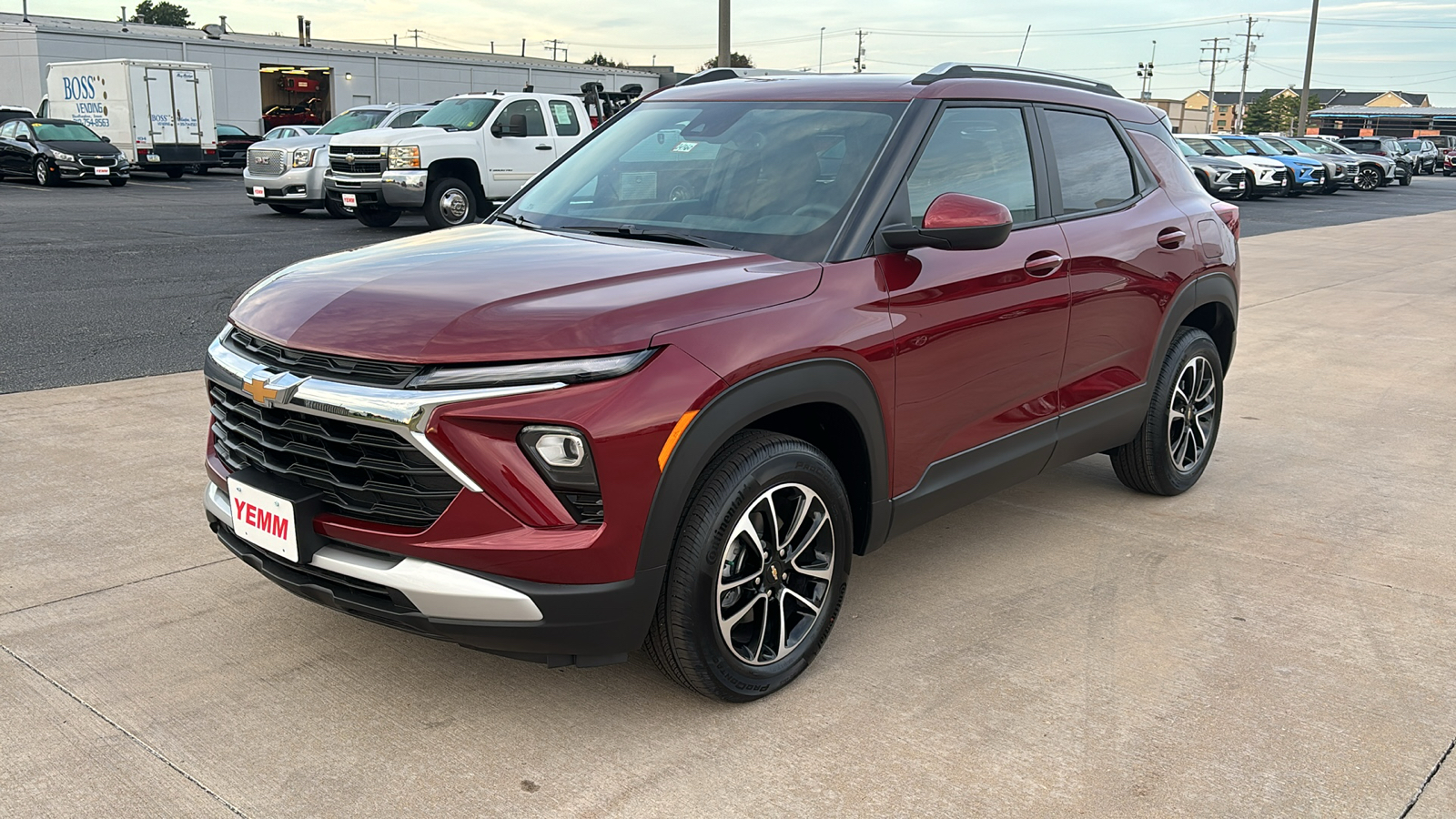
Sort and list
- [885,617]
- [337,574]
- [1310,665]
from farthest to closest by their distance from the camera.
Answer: [885,617], [1310,665], [337,574]

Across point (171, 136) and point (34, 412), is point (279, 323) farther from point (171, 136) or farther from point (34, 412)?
point (171, 136)

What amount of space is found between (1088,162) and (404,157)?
13.2 m

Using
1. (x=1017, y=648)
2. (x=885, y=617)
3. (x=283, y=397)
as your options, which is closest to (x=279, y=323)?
(x=283, y=397)

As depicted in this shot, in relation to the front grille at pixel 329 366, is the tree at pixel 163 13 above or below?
above

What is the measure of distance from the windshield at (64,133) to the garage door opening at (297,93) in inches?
883

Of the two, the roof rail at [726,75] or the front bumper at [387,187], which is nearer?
the roof rail at [726,75]

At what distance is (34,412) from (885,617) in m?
4.68

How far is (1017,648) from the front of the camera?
3.70 metres

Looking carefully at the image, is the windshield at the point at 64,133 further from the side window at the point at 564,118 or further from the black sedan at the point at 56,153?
the side window at the point at 564,118

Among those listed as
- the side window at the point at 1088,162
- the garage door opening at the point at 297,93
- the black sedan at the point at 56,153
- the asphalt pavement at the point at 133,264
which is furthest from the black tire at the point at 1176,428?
the garage door opening at the point at 297,93

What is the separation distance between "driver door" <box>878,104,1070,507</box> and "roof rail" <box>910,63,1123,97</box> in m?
0.13

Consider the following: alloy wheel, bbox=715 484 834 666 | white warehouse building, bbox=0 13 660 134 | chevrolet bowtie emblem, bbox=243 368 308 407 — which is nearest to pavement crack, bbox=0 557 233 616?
chevrolet bowtie emblem, bbox=243 368 308 407

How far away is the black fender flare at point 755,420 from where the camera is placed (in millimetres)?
2889

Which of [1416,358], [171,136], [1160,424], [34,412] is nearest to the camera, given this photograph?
[1160,424]
